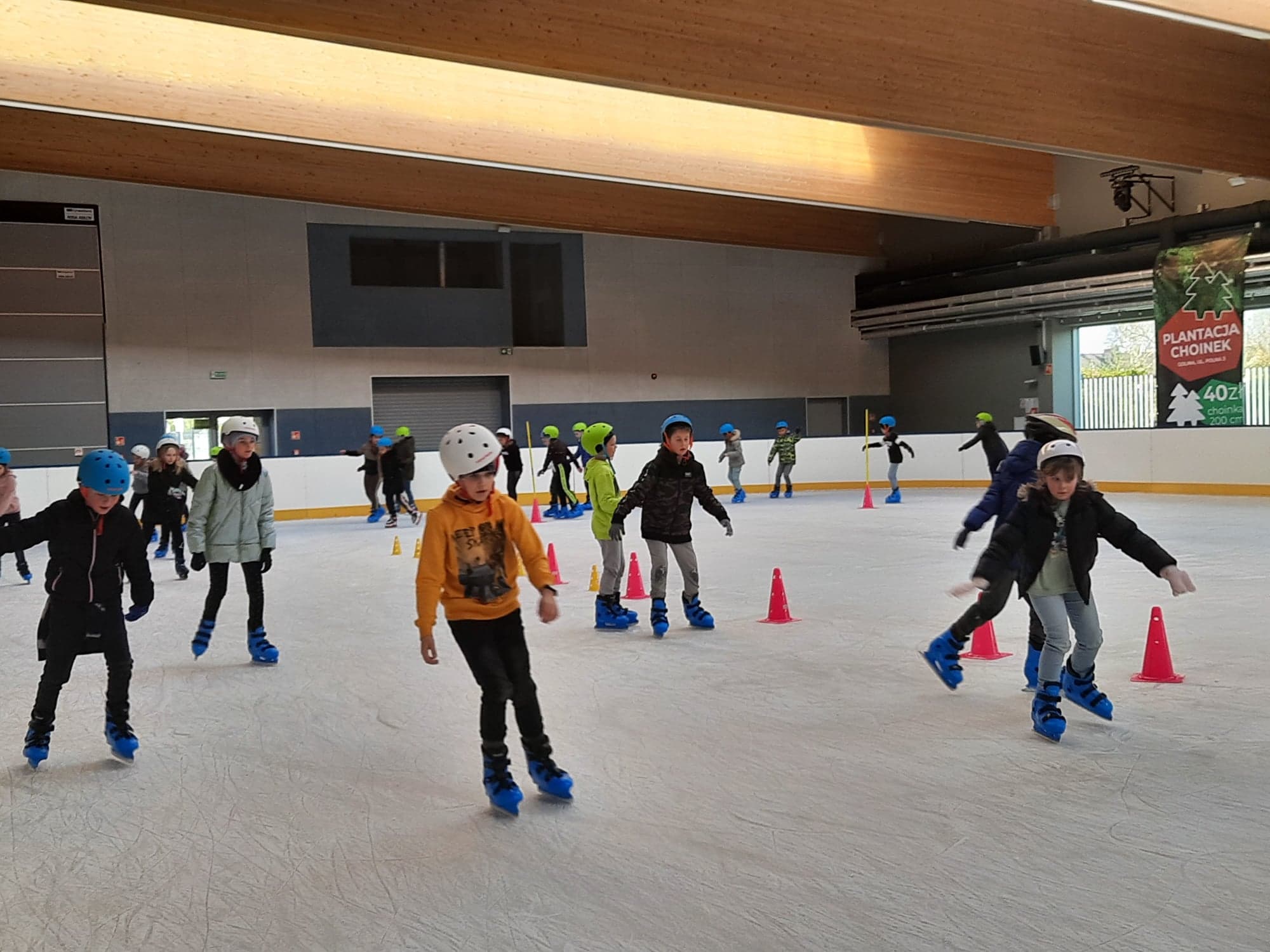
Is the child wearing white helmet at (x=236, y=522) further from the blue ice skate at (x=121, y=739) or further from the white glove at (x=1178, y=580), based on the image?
the white glove at (x=1178, y=580)

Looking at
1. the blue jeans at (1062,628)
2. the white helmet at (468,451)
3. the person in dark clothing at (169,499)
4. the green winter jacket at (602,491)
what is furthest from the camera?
the person in dark clothing at (169,499)

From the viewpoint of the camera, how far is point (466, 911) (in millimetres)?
3006

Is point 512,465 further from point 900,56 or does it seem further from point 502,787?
point 502,787

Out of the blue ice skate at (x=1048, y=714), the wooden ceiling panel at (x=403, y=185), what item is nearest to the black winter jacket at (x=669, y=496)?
the blue ice skate at (x=1048, y=714)

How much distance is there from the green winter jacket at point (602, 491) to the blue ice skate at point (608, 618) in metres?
0.54

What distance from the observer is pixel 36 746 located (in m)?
4.61

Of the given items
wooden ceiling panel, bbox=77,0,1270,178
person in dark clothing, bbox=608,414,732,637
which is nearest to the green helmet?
person in dark clothing, bbox=608,414,732,637

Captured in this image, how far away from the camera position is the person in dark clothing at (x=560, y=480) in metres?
19.3

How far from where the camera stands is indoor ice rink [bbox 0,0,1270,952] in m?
3.37

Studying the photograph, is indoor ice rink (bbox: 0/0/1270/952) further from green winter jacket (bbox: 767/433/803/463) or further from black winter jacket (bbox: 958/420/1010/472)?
green winter jacket (bbox: 767/433/803/463)

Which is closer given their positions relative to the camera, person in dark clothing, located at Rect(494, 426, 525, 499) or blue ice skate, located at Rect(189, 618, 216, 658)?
blue ice skate, located at Rect(189, 618, 216, 658)

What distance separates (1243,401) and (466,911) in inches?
750

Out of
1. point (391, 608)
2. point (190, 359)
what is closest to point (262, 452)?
point (190, 359)

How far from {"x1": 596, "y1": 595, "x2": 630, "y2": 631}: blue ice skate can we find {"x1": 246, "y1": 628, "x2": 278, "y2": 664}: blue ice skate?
82.6 inches
